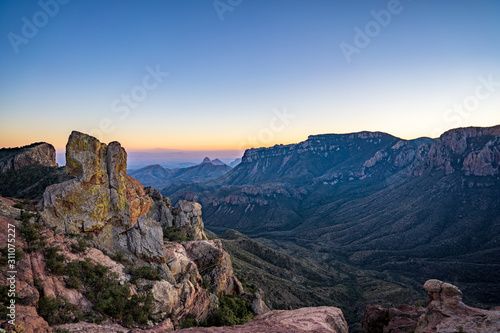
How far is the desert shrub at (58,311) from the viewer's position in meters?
14.9

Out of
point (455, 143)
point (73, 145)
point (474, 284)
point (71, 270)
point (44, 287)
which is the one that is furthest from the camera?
point (455, 143)

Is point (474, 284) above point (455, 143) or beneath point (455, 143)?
beneath

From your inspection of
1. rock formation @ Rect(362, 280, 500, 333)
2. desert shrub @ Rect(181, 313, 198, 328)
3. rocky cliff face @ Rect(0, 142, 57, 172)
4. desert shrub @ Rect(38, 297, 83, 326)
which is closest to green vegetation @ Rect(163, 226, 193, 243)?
desert shrub @ Rect(181, 313, 198, 328)

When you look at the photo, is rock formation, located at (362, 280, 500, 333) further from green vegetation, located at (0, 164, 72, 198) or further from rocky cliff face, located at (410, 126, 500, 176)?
rocky cliff face, located at (410, 126, 500, 176)

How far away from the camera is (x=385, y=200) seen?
554 ft

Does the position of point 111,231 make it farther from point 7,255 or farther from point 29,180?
point 29,180

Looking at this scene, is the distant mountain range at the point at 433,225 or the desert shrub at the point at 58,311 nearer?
the desert shrub at the point at 58,311

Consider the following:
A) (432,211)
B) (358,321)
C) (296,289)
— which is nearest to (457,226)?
(432,211)

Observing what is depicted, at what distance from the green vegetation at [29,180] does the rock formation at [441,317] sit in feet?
183

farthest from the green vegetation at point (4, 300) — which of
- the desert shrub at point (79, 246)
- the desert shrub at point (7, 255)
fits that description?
the desert shrub at point (79, 246)

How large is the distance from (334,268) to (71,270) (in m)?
112

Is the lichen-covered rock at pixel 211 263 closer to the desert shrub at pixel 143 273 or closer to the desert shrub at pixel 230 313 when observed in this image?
the desert shrub at pixel 230 313

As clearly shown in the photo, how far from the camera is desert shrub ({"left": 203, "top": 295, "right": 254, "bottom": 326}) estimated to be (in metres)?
27.3

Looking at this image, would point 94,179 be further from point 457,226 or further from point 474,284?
point 457,226
